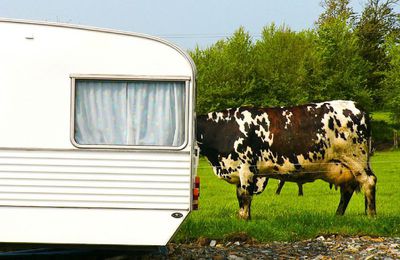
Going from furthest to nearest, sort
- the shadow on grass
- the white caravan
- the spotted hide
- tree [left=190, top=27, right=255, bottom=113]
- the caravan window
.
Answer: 1. tree [left=190, top=27, right=255, bottom=113]
2. the spotted hide
3. the shadow on grass
4. the caravan window
5. the white caravan

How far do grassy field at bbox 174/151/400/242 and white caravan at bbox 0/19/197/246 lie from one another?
3710mm

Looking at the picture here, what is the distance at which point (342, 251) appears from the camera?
1032 cm

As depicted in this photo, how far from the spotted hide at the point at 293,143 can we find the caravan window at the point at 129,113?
6.24 metres

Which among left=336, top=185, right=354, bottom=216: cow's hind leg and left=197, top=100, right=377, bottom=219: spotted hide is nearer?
left=197, top=100, right=377, bottom=219: spotted hide

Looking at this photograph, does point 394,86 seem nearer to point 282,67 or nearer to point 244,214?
point 282,67

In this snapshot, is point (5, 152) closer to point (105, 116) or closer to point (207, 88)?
point (105, 116)

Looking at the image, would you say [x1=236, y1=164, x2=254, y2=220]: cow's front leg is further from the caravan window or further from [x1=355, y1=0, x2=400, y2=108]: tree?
[x1=355, y1=0, x2=400, y2=108]: tree

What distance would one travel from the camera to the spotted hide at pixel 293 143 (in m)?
13.9

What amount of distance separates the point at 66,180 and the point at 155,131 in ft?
3.56

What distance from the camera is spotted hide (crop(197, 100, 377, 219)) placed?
13.9 m

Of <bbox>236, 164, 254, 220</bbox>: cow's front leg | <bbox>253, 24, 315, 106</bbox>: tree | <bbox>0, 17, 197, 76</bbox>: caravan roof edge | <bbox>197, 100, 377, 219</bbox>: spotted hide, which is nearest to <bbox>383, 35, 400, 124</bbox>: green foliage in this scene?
<bbox>253, 24, 315, 106</bbox>: tree

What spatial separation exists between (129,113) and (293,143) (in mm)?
6945

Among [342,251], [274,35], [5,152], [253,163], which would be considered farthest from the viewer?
[274,35]

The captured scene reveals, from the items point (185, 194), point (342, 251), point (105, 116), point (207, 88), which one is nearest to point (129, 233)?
point (185, 194)
